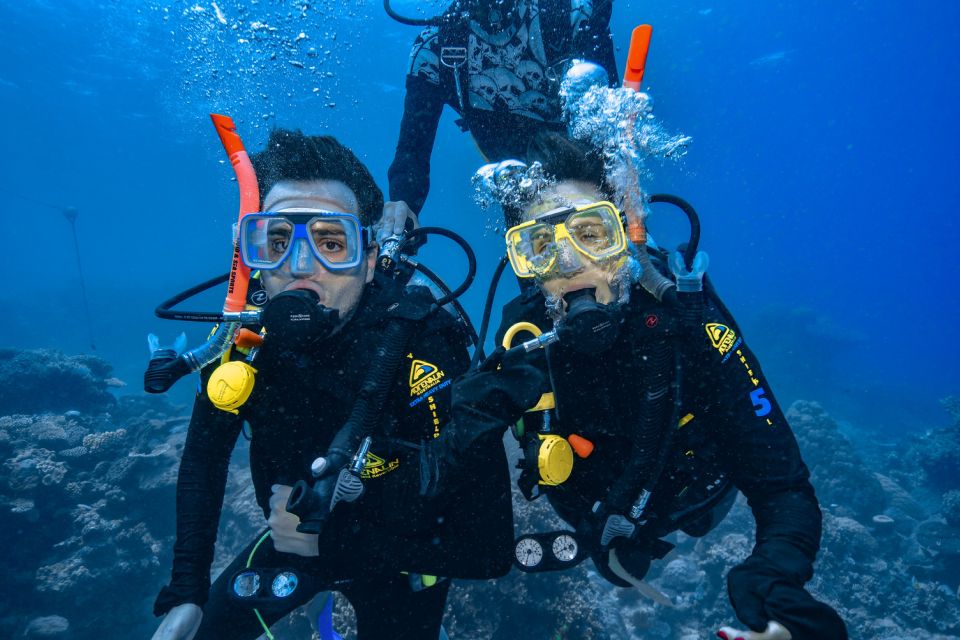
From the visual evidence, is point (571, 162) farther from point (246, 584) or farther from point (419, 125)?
point (246, 584)

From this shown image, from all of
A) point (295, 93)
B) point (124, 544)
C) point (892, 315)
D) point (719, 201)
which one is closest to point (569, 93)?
point (124, 544)

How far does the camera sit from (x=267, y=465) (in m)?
3.01

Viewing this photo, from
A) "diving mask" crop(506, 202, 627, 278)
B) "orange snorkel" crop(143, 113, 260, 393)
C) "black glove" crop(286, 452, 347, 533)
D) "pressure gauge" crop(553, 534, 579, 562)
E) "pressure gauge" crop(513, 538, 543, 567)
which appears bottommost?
"black glove" crop(286, 452, 347, 533)

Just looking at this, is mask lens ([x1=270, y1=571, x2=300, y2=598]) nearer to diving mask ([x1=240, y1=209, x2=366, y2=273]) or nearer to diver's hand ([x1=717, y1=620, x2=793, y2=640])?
diving mask ([x1=240, y1=209, x2=366, y2=273])

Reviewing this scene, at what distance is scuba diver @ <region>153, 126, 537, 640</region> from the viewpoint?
231cm

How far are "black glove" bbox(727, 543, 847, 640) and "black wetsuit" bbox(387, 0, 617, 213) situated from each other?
14.1ft

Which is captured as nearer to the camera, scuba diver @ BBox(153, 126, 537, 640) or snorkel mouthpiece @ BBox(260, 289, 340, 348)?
scuba diver @ BBox(153, 126, 537, 640)

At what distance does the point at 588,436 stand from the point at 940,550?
1329 centimetres

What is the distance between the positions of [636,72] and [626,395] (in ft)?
6.92

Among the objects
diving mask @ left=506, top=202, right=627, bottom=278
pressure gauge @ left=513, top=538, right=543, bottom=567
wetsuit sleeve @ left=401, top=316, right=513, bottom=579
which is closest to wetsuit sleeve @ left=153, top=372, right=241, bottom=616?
wetsuit sleeve @ left=401, top=316, right=513, bottom=579

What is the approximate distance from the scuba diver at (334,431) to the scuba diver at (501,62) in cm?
236

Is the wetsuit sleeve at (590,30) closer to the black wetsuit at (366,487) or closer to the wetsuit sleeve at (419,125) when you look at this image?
the wetsuit sleeve at (419,125)

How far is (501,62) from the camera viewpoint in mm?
5582

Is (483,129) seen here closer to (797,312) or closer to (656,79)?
(797,312)
